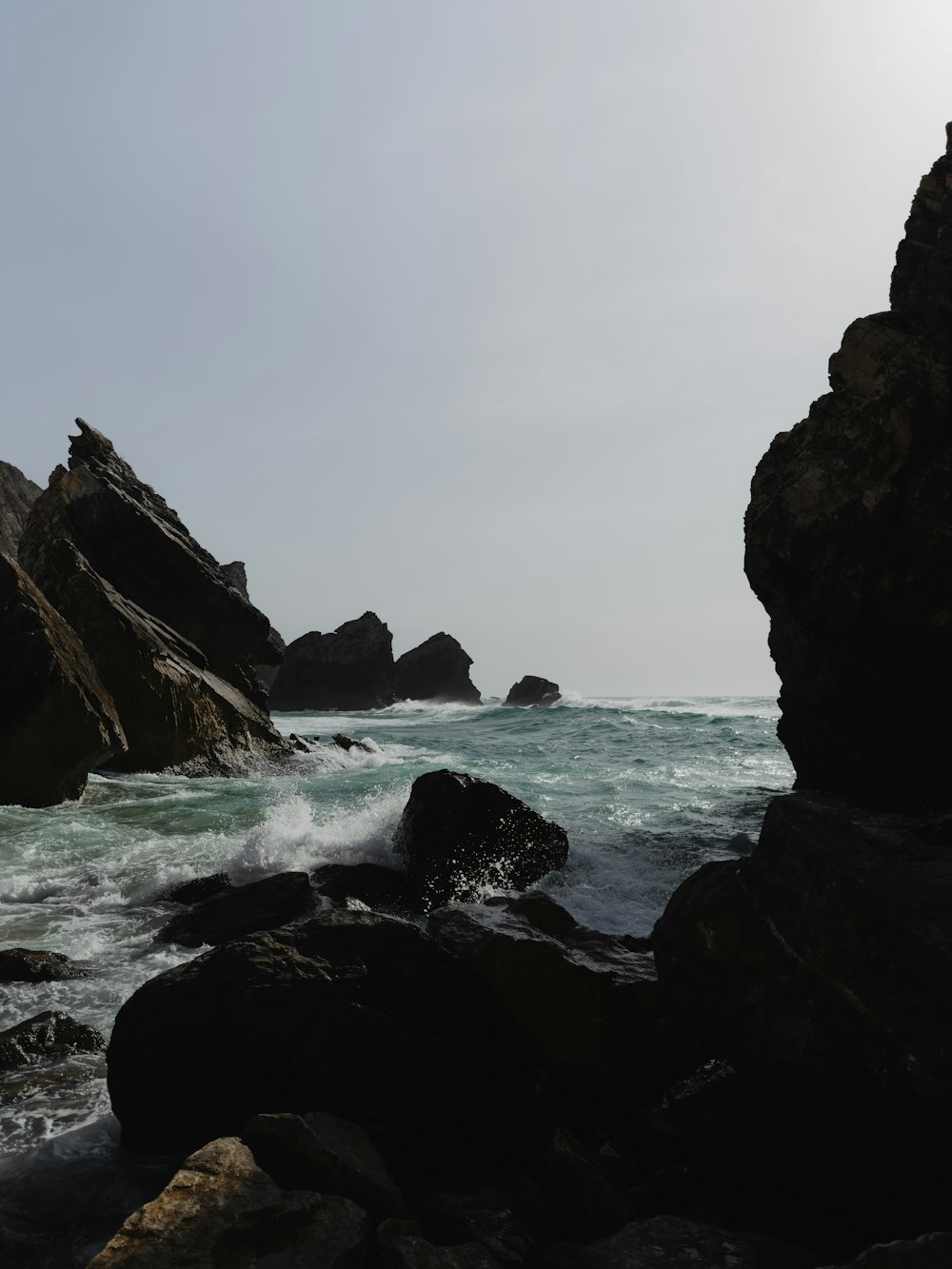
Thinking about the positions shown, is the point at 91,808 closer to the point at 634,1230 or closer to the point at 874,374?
the point at 634,1230

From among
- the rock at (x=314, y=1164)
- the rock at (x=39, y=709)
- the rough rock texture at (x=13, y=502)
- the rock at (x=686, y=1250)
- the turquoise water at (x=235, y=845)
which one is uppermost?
the rough rock texture at (x=13, y=502)

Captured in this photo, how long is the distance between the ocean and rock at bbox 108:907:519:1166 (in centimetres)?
43

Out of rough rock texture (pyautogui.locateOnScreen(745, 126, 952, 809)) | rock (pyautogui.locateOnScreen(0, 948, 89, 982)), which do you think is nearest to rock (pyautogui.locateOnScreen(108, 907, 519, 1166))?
rock (pyautogui.locateOnScreen(0, 948, 89, 982))

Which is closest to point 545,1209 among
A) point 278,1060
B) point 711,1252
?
point 711,1252

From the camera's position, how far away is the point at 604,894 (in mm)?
9516

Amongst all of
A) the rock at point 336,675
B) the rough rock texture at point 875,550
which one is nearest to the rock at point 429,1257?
the rough rock texture at point 875,550

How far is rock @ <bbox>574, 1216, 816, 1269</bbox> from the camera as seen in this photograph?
2.89 m

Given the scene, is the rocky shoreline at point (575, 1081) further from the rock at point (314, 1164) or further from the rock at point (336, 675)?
the rock at point (336, 675)

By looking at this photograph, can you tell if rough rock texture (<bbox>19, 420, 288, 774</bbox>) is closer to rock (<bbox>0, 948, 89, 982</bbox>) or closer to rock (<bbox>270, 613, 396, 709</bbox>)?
rock (<bbox>0, 948, 89, 982</bbox>)

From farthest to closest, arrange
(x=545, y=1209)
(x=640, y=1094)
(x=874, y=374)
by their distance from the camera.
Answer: (x=874, y=374) → (x=640, y=1094) → (x=545, y=1209)

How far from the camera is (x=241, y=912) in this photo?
7.80m

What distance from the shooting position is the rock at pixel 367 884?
8.89 meters

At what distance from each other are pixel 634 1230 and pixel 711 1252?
0.31 metres

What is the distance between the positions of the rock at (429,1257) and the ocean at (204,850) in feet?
5.25
